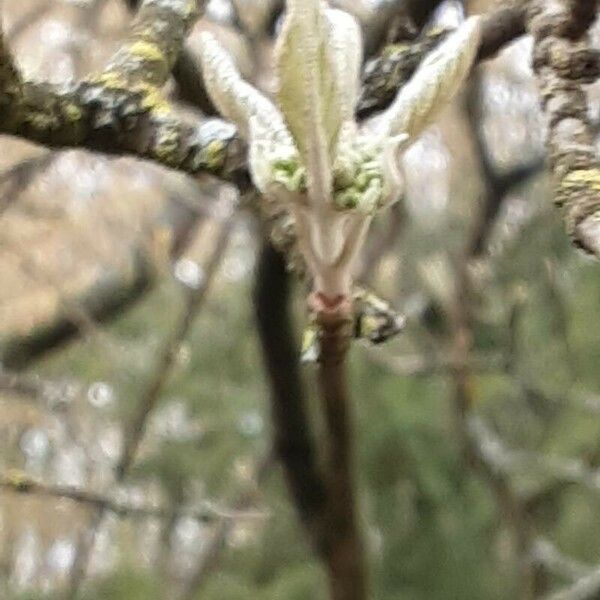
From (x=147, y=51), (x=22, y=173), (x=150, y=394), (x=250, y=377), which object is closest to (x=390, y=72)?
(x=147, y=51)

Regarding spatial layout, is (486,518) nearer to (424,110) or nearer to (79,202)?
(79,202)

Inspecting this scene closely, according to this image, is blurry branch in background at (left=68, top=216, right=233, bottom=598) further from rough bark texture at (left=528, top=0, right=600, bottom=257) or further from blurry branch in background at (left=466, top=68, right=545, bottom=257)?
rough bark texture at (left=528, top=0, right=600, bottom=257)

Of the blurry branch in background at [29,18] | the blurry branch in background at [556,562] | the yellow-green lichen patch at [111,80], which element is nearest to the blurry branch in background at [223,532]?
the blurry branch in background at [556,562]

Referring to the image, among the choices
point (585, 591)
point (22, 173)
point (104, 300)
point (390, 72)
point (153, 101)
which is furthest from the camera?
point (104, 300)

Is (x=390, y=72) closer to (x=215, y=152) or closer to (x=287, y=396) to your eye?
(x=215, y=152)

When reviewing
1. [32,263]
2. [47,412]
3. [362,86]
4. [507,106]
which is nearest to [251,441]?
[47,412]

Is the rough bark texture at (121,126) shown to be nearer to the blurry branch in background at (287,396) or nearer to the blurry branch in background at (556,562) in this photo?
the blurry branch in background at (287,396)
